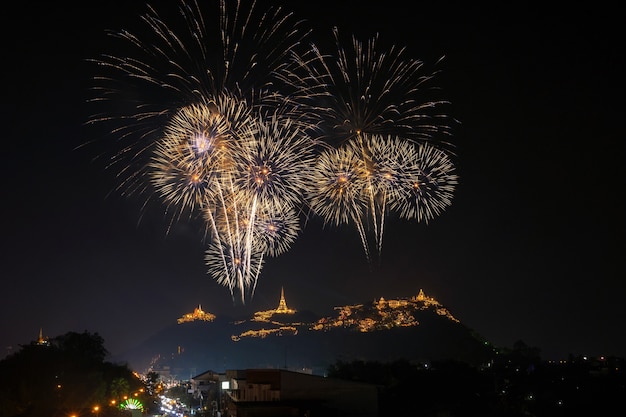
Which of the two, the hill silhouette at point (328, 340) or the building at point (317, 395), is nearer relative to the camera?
the building at point (317, 395)

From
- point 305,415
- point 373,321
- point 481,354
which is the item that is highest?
point 373,321

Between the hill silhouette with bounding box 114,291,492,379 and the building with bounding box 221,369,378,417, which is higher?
the hill silhouette with bounding box 114,291,492,379

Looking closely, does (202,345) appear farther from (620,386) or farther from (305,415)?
(305,415)

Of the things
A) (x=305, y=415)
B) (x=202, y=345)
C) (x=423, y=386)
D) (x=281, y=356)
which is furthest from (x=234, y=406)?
→ (x=202, y=345)

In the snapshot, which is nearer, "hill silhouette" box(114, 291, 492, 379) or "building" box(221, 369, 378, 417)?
"building" box(221, 369, 378, 417)

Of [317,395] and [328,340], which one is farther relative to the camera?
[328,340]

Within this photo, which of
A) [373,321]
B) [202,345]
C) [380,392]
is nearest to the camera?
[380,392]

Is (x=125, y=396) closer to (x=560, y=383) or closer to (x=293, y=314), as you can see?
(x=560, y=383)

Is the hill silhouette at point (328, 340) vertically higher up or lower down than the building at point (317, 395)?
higher up

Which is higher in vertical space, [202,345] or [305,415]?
[202,345]

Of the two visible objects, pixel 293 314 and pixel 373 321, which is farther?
pixel 293 314

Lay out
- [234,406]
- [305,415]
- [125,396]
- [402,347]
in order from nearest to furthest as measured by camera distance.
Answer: [305,415] → [234,406] → [125,396] → [402,347]
